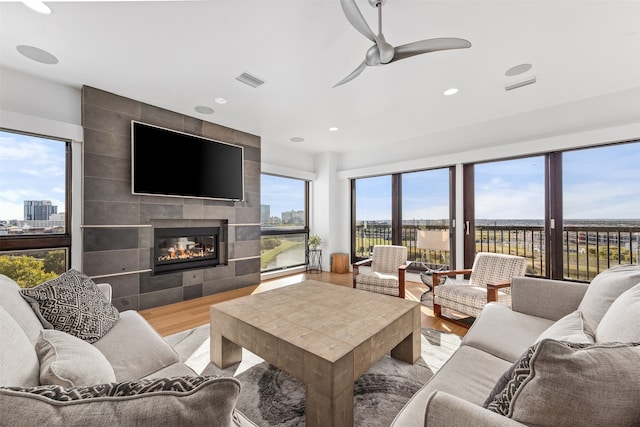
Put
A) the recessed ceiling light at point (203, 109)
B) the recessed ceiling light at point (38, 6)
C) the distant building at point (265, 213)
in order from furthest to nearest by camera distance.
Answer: the distant building at point (265, 213) → the recessed ceiling light at point (203, 109) → the recessed ceiling light at point (38, 6)

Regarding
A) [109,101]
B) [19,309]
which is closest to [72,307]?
[19,309]

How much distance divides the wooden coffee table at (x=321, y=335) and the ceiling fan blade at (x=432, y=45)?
1.84 meters

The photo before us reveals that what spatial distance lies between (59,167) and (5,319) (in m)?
2.88

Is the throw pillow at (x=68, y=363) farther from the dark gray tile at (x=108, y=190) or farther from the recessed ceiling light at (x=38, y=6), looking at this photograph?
the dark gray tile at (x=108, y=190)

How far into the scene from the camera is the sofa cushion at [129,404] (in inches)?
18.5

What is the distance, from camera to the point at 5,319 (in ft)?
2.89

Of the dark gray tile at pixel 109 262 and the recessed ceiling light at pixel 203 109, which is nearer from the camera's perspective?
the dark gray tile at pixel 109 262

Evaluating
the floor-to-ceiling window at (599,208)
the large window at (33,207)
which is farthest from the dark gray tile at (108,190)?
the floor-to-ceiling window at (599,208)

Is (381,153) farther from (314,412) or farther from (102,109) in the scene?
(314,412)

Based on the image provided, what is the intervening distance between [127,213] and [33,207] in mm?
795

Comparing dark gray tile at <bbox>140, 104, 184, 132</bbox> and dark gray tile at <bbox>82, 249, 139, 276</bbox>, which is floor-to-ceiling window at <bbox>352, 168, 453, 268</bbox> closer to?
dark gray tile at <bbox>140, 104, 184, 132</bbox>

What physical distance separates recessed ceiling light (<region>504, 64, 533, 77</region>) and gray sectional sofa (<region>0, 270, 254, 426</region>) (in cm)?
339

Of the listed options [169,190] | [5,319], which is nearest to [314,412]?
[5,319]

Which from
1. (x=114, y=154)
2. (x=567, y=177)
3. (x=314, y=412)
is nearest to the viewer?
(x=314, y=412)
